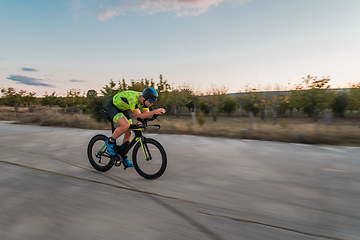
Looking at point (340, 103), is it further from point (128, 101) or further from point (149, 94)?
point (128, 101)

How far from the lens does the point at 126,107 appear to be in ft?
13.6

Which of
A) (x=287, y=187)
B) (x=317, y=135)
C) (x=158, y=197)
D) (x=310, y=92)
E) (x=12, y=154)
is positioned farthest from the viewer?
(x=310, y=92)

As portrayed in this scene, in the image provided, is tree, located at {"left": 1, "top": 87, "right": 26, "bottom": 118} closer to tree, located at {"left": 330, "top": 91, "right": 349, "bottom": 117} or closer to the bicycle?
the bicycle

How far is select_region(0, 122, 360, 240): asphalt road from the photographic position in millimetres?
2404

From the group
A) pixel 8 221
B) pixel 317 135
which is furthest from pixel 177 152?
pixel 317 135

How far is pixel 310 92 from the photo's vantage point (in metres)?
31.7

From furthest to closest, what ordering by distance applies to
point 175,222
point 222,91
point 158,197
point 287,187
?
point 222,91 → point 287,187 → point 158,197 → point 175,222

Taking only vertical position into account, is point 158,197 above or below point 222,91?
below

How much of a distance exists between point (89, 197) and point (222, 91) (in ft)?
155

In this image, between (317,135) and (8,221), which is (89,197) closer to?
(8,221)

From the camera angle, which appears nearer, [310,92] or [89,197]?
[89,197]

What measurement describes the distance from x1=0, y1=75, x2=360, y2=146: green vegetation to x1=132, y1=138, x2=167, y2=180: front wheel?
5.89 meters

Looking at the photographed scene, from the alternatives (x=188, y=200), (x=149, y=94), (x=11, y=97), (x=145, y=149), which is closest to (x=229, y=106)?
(x=11, y=97)

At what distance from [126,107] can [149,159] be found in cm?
103
